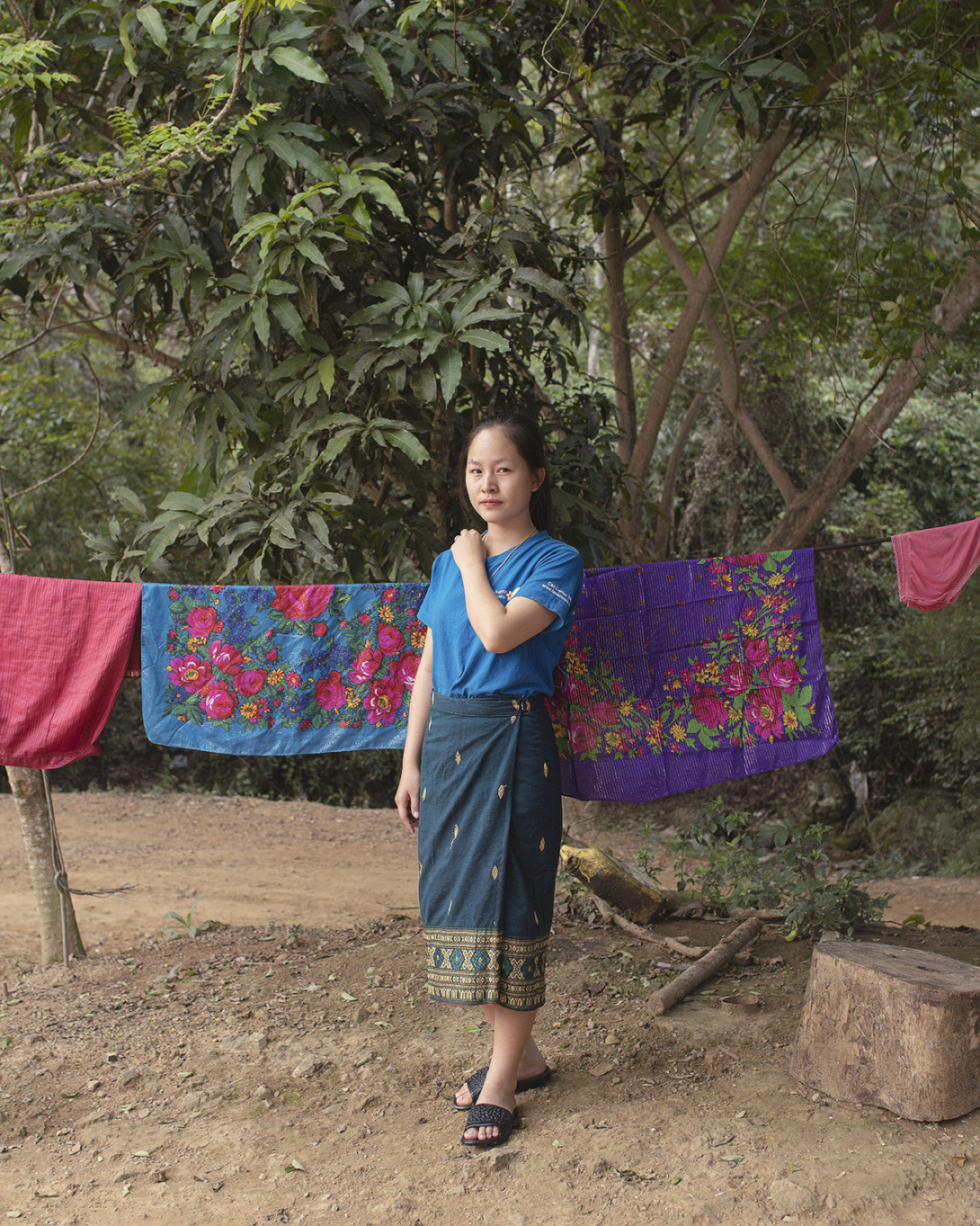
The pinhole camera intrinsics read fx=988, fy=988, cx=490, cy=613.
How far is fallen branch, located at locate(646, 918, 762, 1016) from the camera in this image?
290 centimetres

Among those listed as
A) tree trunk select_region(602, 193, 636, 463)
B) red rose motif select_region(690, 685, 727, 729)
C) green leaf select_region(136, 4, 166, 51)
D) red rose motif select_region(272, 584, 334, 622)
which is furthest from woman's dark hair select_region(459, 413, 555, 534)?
tree trunk select_region(602, 193, 636, 463)

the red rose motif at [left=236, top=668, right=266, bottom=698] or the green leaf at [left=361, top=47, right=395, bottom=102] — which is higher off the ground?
the green leaf at [left=361, top=47, right=395, bottom=102]

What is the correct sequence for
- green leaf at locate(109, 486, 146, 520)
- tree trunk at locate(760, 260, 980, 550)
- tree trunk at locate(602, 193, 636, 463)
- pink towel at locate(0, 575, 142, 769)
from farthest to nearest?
tree trunk at locate(602, 193, 636, 463)
tree trunk at locate(760, 260, 980, 550)
green leaf at locate(109, 486, 146, 520)
pink towel at locate(0, 575, 142, 769)

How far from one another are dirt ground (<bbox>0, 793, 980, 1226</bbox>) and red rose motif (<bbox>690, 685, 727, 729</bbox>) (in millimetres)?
851

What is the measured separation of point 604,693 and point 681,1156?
48.6 inches

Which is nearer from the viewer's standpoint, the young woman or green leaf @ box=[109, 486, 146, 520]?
the young woman

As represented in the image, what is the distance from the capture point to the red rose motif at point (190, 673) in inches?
116

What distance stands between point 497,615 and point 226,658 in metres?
1.20

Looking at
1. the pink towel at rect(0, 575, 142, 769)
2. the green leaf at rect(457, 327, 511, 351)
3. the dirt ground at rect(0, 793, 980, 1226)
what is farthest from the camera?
the pink towel at rect(0, 575, 142, 769)

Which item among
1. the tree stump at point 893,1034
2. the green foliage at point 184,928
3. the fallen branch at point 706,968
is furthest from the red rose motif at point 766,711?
the green foliage at point 184,928

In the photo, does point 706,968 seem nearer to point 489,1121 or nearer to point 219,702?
point 489,1121

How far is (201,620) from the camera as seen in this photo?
295 centimetres

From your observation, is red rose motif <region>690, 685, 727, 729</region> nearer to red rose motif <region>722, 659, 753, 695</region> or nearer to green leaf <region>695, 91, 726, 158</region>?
red rose motif <region>722, 659, 753, 695</region>

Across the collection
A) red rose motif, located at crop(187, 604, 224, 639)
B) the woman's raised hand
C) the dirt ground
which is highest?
the woman's raised hand
